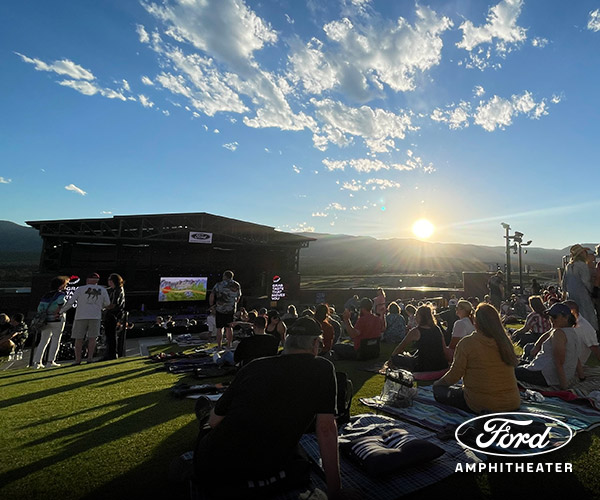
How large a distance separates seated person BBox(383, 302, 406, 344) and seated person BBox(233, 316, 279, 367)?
6944mm

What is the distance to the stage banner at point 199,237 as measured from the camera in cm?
2400

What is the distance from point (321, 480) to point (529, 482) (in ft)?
4.97

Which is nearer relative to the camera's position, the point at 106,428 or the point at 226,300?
the point at 106,428

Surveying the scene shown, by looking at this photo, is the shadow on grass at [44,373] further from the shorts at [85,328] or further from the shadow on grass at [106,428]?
the shadow on grass at [106,428]

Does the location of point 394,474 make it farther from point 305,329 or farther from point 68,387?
point 68,387

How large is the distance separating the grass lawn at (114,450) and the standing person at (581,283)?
13.6ft

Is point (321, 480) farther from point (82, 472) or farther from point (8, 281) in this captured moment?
point (8, 281)

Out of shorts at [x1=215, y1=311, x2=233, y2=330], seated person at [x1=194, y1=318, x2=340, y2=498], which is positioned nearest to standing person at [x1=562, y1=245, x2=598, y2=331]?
seated person at [x1=194, y1=318, x2=340, y2=498]

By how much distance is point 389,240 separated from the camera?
18800cm

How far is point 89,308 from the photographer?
6.42m

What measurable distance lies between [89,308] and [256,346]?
4.48 meters

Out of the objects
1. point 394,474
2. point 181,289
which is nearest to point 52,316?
point 394,474

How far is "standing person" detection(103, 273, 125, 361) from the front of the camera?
Answer: 6.98 metres

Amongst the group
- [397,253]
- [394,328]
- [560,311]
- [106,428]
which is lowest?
[394,328]
